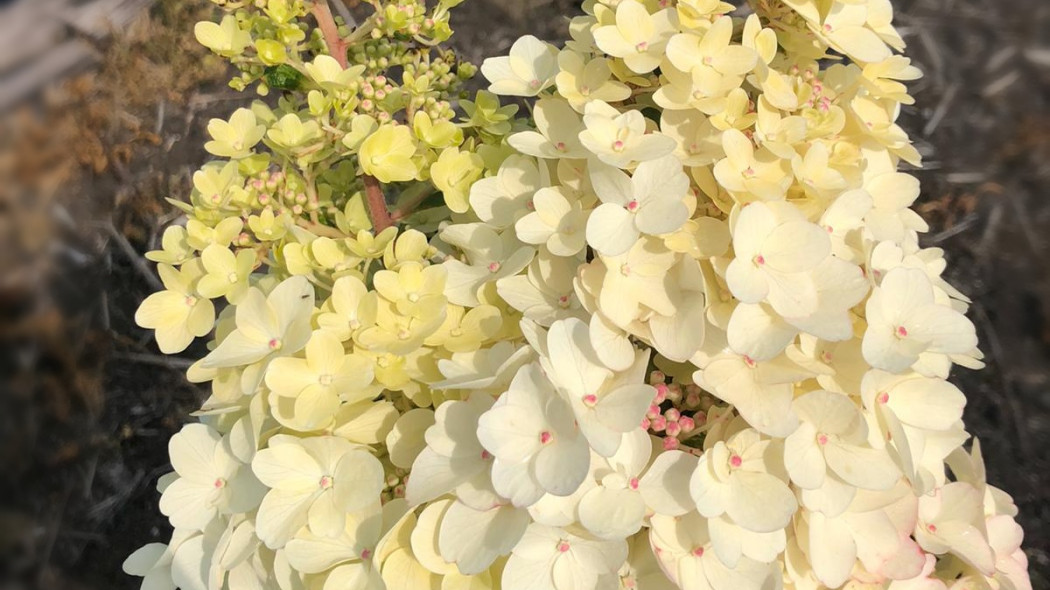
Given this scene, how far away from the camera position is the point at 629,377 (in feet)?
1.61

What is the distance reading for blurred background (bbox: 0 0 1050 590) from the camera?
1353 millimetres

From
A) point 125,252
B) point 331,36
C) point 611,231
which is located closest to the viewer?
point 611,231

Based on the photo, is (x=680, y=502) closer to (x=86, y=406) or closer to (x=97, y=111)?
(x=86, y=406)

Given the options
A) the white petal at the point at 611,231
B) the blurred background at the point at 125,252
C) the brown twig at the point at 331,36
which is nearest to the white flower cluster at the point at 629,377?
the white petal at the point at 611,231

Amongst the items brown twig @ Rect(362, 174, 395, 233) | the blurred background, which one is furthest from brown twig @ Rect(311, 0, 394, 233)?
the blurred background

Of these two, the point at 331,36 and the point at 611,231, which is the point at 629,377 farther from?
the point at 331,36

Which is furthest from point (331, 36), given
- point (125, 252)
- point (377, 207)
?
point (125, 252)

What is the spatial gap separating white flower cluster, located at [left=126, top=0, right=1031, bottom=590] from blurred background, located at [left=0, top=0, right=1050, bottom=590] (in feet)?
3.10

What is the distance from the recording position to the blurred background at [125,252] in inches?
53.2

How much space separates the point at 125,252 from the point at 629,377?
4.46ft

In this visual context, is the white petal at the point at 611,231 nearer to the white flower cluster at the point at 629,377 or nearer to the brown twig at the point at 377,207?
the white flower cluster at the point at 629,377

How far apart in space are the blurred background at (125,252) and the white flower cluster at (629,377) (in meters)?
0.94

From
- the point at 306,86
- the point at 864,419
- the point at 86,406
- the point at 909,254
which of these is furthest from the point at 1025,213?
the point at 86,406

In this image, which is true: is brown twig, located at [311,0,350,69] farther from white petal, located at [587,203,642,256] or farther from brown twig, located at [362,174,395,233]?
white petal, located at [587,203,642,256]
